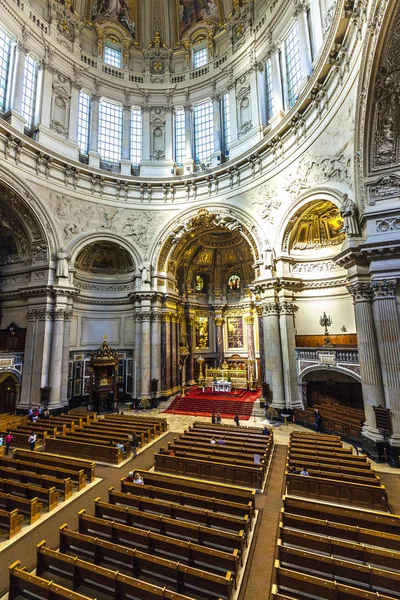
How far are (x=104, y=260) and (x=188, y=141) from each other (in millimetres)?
12423

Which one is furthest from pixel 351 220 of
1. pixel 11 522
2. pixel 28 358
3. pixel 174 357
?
pixel 28 358

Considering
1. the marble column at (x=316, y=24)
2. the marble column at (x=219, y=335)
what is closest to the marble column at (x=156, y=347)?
the marble column at (x=219, y=335)

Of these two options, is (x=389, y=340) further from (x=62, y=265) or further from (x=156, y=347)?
(x=62, y=265)

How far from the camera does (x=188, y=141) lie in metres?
25.1

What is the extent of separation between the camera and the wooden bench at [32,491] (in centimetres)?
786

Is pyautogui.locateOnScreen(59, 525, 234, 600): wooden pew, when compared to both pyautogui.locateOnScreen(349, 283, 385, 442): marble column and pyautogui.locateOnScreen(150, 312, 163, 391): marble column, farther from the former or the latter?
pyautogui.locateOnScreen(150, 312, 163, 391): marble column

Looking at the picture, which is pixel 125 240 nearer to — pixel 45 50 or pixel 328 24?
pixel 45 50

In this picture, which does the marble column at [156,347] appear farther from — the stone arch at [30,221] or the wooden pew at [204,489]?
the wooden pew at [204,489]

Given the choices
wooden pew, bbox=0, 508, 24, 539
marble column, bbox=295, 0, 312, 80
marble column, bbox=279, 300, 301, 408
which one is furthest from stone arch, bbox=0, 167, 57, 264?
marble column, bbox=295, 0, 312, 80

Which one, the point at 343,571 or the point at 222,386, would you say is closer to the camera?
the point at 343,571

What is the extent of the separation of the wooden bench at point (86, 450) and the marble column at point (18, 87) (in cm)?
1915

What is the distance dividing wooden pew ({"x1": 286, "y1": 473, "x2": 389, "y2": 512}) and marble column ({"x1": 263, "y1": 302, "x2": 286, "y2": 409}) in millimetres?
9049

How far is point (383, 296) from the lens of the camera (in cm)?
1175

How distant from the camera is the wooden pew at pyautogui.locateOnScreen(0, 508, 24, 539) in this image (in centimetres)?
674
